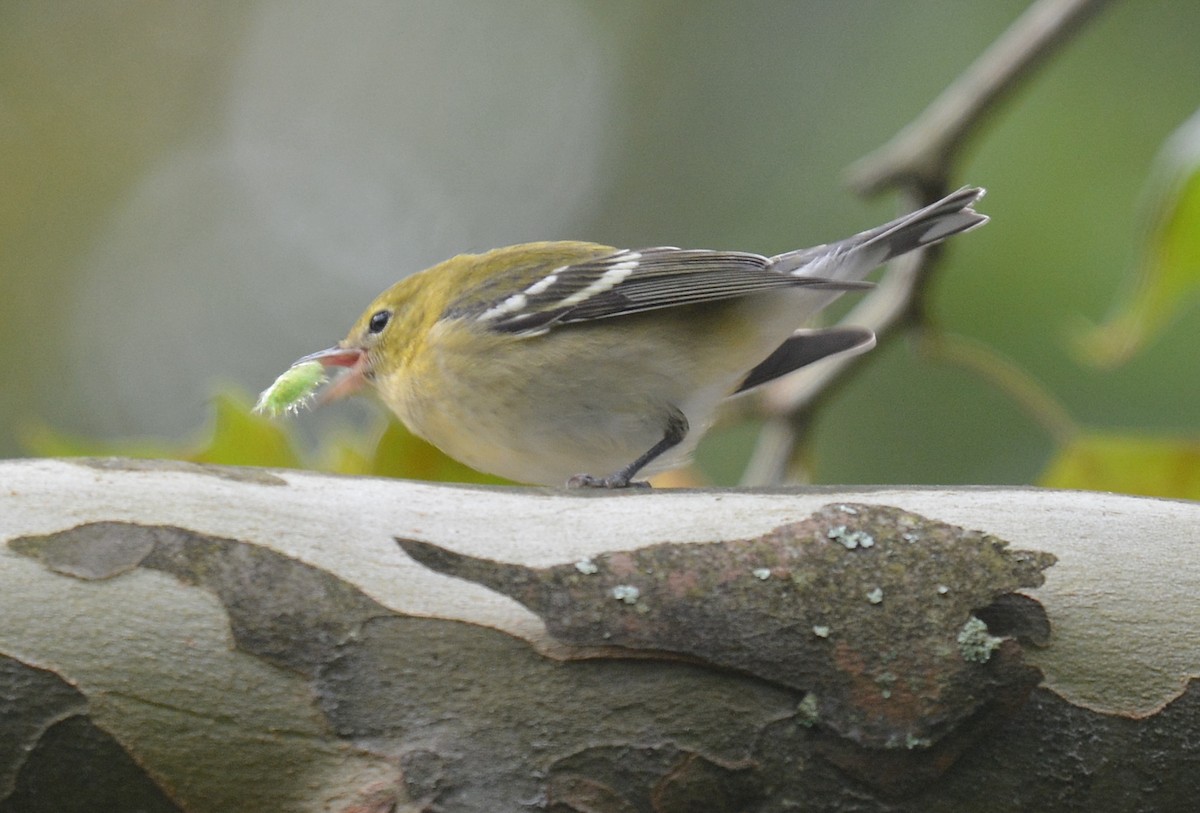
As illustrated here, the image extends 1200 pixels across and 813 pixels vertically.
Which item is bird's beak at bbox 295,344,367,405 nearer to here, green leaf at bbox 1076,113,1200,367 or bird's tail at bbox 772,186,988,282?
bird's tail at bbox 772,186,988,282

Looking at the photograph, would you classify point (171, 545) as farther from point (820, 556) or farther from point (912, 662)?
point (912, 662)

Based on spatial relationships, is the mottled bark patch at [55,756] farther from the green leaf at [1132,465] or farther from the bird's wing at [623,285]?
the green leaf at [1132,465]

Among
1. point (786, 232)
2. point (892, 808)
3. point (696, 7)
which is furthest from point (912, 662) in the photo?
point (696, 7)

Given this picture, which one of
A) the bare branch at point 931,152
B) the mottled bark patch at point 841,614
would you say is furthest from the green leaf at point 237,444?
the bare branch at point 931,152

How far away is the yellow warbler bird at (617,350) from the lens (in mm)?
3164

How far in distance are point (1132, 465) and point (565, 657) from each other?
220cm

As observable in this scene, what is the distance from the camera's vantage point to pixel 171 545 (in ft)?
5.51

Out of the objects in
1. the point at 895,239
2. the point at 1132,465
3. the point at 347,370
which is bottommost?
the point at 1132,465

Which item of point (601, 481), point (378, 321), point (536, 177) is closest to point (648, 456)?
point (601, 481)

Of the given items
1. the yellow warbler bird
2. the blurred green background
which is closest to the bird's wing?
the yellow warbler bird

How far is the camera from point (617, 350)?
3.20 m

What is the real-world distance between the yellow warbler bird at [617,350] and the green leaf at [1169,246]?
1.60 ft

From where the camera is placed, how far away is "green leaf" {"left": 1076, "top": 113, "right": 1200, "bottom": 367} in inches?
109

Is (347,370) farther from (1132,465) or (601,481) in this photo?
(1132,465)
